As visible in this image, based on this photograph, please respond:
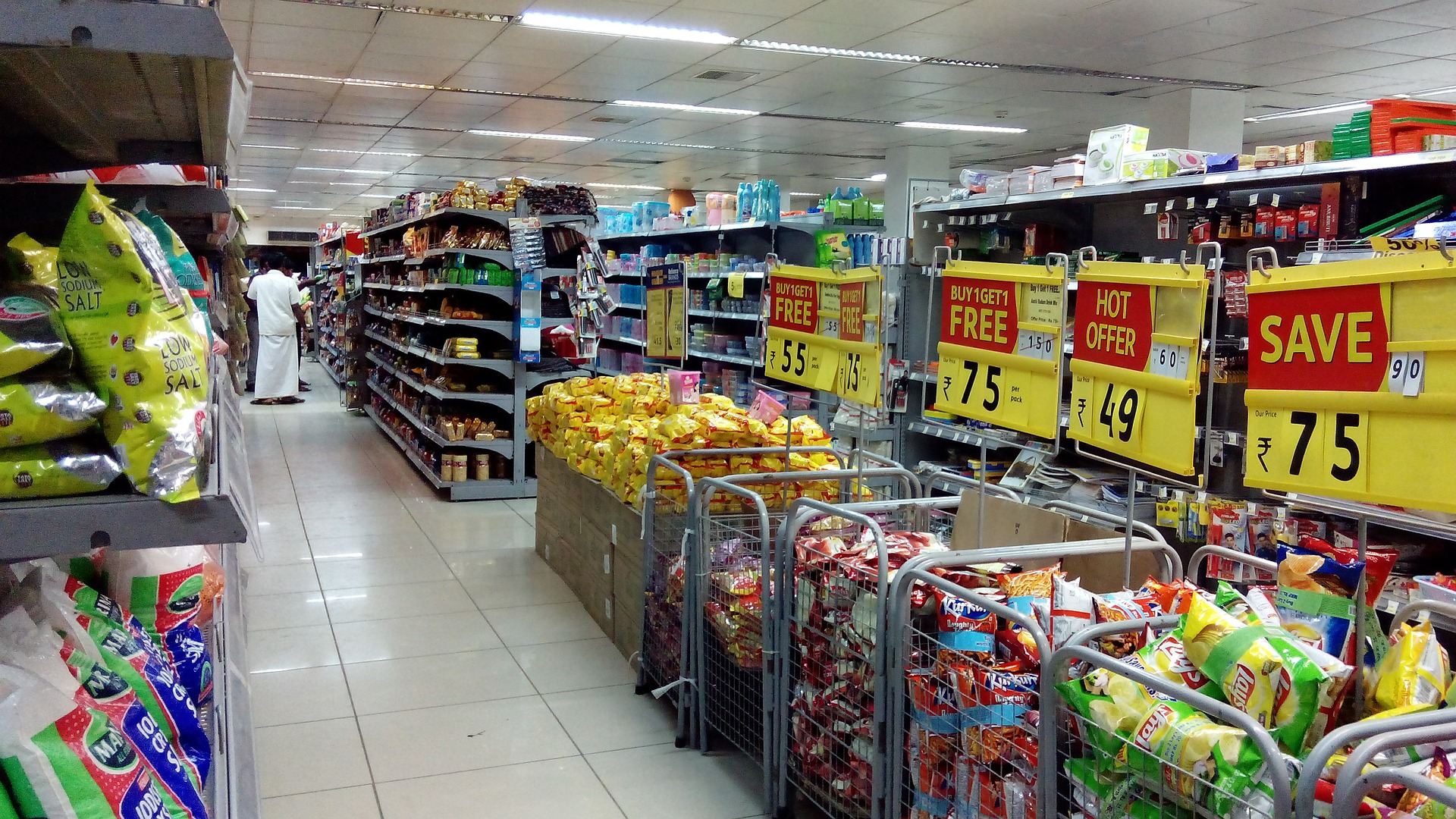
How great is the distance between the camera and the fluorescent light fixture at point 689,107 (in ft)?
35.6

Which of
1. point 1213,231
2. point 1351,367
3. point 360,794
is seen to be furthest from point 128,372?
point 1213,231

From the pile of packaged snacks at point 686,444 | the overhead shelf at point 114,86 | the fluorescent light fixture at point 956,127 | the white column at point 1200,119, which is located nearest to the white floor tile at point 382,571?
the pile of packaged snacks at point 686,444

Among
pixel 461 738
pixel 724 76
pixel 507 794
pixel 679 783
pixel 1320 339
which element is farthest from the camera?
pixel 724 76

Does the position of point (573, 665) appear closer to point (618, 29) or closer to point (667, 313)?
point (667, 313)

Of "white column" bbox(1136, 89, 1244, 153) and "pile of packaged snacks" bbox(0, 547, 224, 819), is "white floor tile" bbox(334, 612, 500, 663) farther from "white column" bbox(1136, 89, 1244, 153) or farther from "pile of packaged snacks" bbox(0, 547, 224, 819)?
"white column" bbox(1136, 89, 1244, 153)

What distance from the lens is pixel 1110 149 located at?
5.10m

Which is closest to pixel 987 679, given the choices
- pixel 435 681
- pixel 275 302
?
pixel 435 681

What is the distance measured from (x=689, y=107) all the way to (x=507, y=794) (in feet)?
29.0

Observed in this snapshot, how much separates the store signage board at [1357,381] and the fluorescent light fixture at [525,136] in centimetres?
1187

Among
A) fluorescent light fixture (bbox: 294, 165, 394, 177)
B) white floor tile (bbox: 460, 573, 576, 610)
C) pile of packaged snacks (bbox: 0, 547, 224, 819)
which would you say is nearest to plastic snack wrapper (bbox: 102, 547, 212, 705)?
pile of packaged snacks (bbox: 0, 547, 224, 819)

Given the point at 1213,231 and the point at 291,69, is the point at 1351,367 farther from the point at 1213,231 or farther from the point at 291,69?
the point at 291,69

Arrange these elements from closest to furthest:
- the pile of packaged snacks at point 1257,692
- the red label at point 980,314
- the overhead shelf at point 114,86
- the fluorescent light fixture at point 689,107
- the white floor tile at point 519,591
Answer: the overhead shelf at point 114,86, the pile of packaged snacks at point 1257,692, the red label at point 980,314, the white floor tile at point 519,591, the fluorescent light fixture at point 689,107

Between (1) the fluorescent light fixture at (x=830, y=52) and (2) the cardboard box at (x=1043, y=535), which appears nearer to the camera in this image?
(2) the cardboard box at (x=1043, y=535)

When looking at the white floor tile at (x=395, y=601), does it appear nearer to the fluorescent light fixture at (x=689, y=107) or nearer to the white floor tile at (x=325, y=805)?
the white floor tile at (x=325, y=805)
